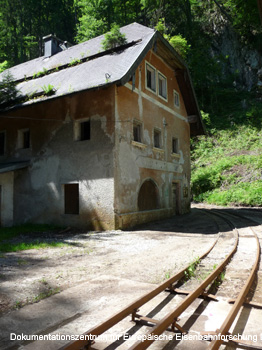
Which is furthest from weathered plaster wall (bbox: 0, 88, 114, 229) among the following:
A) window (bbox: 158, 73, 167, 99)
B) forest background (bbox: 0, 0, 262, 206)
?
forest background (bbox: 0, 0, 262, 206)

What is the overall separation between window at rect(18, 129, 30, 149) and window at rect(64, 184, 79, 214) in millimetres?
3468

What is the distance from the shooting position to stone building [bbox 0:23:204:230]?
10.6 meters

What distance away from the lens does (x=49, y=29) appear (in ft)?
119

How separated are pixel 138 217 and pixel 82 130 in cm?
474

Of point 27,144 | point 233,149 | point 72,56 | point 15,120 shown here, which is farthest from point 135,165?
point 233,149

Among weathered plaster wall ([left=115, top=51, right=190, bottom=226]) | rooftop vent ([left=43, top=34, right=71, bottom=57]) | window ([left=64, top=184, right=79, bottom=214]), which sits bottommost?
window ([left=64, top=184, right=79, bottom=214])

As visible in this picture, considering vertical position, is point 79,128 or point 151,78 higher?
point 151,78

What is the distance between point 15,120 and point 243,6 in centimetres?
1574

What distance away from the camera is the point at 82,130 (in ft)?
39.5

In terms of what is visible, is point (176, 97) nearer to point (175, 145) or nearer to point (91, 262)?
point (175, 145)

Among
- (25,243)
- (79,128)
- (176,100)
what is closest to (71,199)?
(79,128)

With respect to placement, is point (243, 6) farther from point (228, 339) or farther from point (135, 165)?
point (228, 339)

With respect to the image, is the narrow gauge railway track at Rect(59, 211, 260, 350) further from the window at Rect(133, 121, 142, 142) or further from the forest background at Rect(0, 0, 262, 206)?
the forest background at Rect(0, 0, 262, 206)

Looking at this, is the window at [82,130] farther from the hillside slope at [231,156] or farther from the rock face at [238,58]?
the rock face at [238,58]
